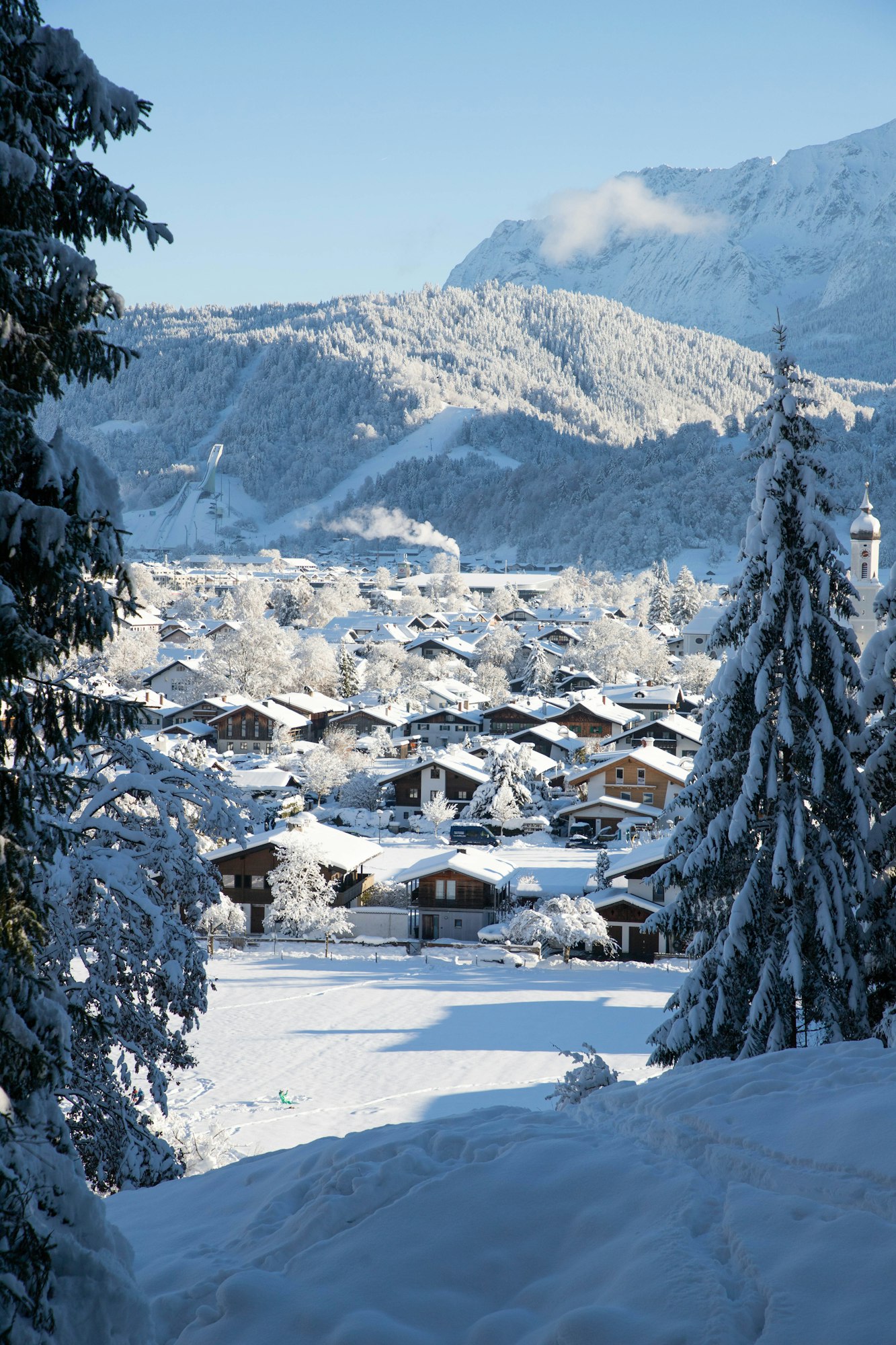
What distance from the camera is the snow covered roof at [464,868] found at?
107 ft

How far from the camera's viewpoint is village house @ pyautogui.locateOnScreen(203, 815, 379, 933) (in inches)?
1287

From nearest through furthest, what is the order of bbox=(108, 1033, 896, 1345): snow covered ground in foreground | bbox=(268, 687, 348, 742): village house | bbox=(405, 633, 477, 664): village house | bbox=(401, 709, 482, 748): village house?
bbox=(108, 1033, 896, 1345): snow covered ground in foreground, bbox=(401, 709, 482, 748): village house, bbox=(268, 687, 348, 742): village house, bbox=(405, 633, 477, 664): village house

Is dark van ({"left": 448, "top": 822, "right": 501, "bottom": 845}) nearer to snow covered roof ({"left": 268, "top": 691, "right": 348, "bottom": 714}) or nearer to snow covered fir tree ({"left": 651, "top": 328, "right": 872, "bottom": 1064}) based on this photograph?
snow covered roof ({"left": 268, "top": 691, "right": 348, "bottom": 714})

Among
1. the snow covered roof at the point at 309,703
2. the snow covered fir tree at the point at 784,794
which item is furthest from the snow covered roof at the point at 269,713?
the snow covered fir tree at the point at 784,794

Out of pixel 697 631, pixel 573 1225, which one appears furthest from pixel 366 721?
pixel 573 1225

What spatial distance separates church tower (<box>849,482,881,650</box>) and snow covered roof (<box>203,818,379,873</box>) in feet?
100

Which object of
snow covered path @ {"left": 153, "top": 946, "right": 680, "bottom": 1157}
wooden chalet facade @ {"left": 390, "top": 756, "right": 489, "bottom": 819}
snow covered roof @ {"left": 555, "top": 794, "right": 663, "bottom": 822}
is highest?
wooden chalet facade @ {"left": 390, "top": 756, "right": 489, "bottom": 819}

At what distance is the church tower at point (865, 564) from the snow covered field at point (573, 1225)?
49133 mm

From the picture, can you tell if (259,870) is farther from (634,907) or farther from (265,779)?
(265,779)

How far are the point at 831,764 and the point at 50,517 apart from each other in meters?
8.83

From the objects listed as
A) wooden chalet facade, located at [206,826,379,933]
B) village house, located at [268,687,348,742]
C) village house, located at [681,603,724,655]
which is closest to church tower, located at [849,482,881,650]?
village house, located at [681,603,724,655]

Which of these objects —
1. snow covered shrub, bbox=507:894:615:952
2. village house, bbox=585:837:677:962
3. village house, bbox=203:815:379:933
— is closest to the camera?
snow covered shrub, bbox=507:894:615:952

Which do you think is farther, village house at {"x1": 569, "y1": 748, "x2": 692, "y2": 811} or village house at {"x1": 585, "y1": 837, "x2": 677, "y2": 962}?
village house at {"x1": 569, "y1": 748, "x2": 692, "y2": 811}

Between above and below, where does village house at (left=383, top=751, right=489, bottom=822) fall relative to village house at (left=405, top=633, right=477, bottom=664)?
below
